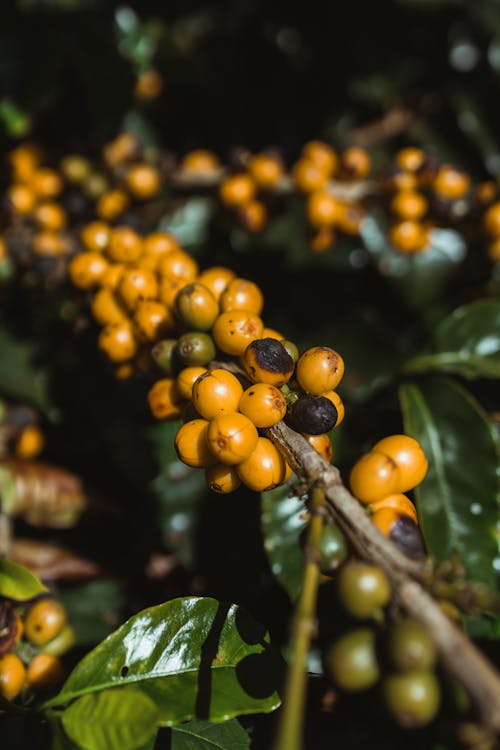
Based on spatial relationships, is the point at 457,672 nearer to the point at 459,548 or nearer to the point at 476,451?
the point at 459,548

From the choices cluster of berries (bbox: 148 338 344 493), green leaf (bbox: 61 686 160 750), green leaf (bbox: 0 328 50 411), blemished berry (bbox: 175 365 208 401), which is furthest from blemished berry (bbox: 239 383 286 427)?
green leaf (bbox: 0 328 50 411)

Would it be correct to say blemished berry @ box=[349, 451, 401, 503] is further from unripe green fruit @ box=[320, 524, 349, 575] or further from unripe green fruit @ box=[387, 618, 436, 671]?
unripe green fruit @ box=[387, 618, 436, 671]

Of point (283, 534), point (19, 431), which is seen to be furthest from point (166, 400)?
point (19, 431)

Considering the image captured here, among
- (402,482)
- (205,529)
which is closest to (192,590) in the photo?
(205,529)

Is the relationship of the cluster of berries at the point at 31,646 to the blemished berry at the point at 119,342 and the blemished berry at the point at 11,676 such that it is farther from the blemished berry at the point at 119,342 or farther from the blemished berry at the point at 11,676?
the blemished berry at the point at 119,342

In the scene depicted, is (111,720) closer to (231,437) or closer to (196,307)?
(231,437)

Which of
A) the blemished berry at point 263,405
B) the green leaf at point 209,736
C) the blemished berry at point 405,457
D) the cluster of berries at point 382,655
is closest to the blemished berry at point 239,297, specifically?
the blemished berry at point 263,405
